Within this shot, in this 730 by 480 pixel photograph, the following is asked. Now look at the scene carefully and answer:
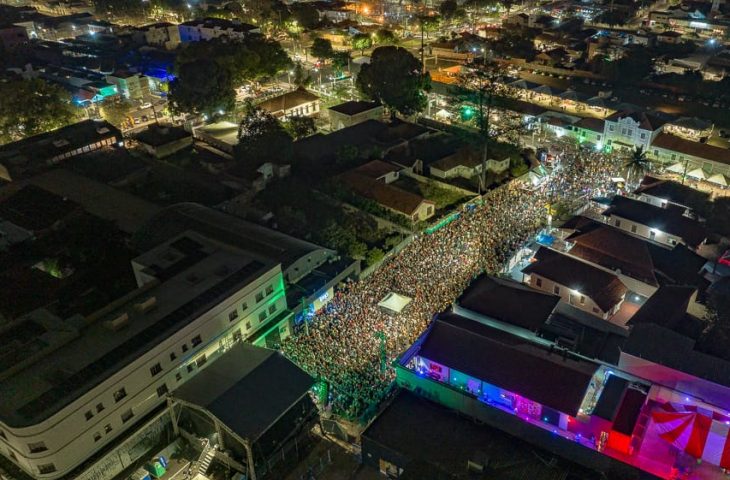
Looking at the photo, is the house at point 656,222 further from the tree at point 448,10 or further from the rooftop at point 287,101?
the tree at point 448,10

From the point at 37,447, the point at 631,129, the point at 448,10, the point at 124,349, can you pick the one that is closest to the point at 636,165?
the point at 631,129

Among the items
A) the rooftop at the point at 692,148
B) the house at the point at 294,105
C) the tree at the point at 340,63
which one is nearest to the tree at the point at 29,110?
the house at the point at 294,105

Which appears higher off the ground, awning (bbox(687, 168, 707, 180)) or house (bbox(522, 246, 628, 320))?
awning (bbox(687, 168, 707, 180))

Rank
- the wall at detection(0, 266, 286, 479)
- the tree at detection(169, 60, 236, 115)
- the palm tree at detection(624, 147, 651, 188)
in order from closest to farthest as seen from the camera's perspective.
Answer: the wall at detection(0, 266, 286, 479), the palm tree at detection(624, 147, 651, 188), the tree at detection(169, 60, 236, 115)

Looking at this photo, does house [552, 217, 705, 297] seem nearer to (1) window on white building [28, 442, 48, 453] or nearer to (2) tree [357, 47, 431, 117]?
(2) tree [357, 47, 431, 117]

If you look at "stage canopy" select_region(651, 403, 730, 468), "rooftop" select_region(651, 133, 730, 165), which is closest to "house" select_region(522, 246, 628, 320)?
"stage canopy" select_region(651, 403, 730, 468)

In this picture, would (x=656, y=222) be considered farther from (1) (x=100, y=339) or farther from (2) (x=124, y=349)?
(1) (x=100, y=339)

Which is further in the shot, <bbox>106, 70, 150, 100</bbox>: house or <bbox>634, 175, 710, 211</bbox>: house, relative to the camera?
<bbox>106, 70, 150, 100</bbox>: house
